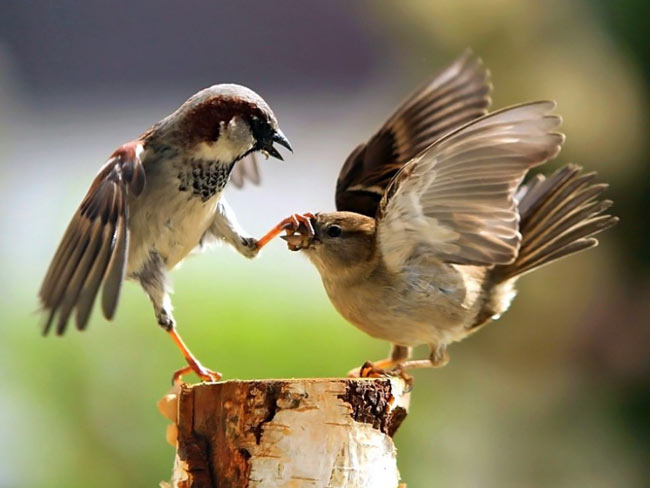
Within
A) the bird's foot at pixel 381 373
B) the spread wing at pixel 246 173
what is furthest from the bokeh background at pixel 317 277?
the bird's foot at pixel 381 373

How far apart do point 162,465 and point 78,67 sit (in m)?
1.51

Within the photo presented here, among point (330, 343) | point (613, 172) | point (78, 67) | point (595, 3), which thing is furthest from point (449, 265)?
point (78, 67)

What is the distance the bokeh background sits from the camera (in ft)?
8.89

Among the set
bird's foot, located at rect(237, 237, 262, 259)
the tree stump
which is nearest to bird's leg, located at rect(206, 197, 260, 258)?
bird's foot, located at rect(237, 237, 262, 259)

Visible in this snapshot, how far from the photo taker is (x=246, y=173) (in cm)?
205

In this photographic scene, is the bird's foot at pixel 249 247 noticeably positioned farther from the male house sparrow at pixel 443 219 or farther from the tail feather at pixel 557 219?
the tail feather at pixel 557 219

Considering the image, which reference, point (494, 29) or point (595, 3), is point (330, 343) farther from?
point (595, 3)

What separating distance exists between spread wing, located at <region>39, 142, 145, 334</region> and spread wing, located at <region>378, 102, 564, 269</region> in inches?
18.2

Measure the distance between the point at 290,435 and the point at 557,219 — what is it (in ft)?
2.85

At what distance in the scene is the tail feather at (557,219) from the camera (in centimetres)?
191

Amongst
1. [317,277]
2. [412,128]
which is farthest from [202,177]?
[317,277]

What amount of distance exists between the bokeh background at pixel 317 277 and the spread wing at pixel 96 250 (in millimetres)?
1057

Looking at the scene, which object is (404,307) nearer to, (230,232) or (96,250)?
(230,232)

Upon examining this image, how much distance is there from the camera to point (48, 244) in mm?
2793
